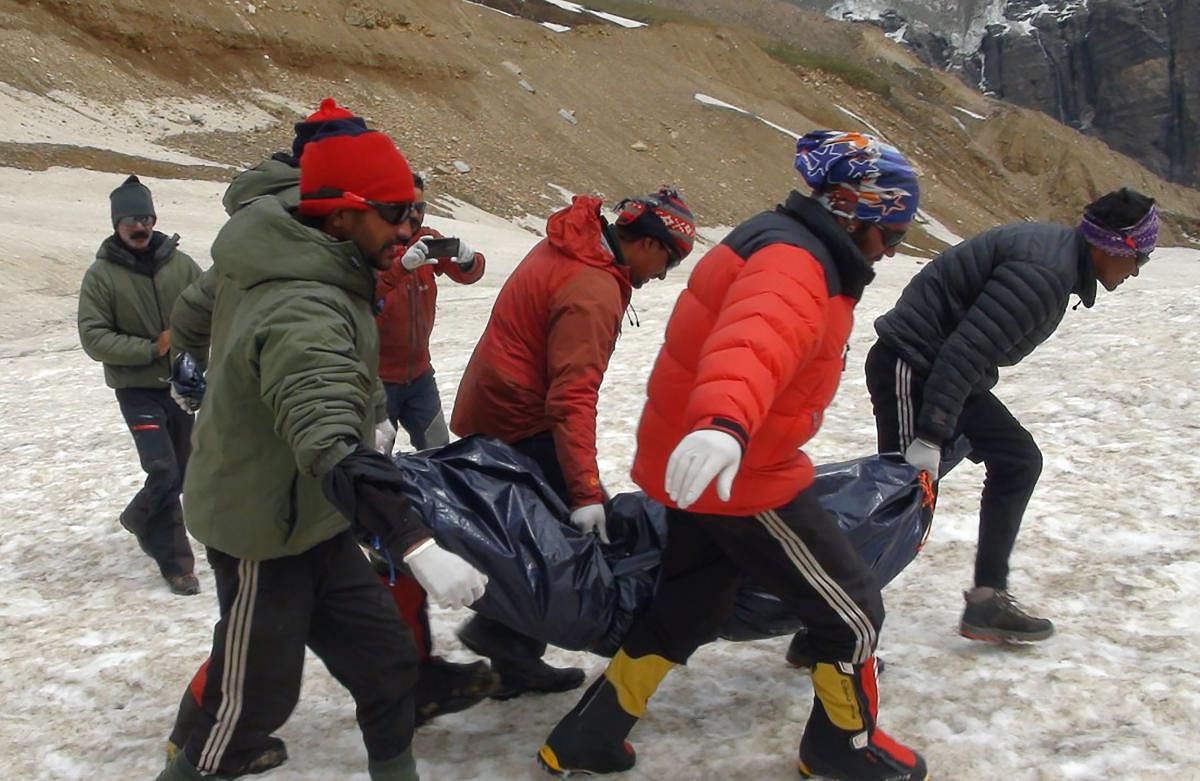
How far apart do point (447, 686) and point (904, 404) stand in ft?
6.46

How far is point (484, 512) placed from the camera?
3.39 m

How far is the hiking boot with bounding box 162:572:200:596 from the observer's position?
5.18 m

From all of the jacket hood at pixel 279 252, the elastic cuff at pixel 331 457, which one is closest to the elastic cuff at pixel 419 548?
the elastic cuff at pixel 331 457

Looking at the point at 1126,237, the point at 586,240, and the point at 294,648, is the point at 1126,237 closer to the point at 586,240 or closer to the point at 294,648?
the point at 586,240

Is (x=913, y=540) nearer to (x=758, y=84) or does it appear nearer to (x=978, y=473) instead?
(x=978, y=473)

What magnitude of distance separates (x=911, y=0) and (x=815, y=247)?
137 m

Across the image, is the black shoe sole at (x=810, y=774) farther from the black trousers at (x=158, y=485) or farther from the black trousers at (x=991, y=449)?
the black trousers at (x=158, y=485)

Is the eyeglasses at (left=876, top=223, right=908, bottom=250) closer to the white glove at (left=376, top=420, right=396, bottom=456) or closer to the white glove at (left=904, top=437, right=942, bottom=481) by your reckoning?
the white glove at (left=904, top=437, right=942, bottom=481)

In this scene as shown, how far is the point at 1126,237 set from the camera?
12.4 feet

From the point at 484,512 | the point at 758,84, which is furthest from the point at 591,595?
the point at 758,84

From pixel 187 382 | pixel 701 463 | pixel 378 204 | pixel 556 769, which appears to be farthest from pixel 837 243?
pixel 187 382

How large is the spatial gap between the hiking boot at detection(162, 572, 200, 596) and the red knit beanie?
9.55 feet

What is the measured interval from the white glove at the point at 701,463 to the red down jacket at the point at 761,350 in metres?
0.04

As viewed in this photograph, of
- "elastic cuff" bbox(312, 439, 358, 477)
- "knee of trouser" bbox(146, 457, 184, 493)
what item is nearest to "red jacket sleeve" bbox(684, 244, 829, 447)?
"elastic cuff" bbox(312, 439, 358, 477)
